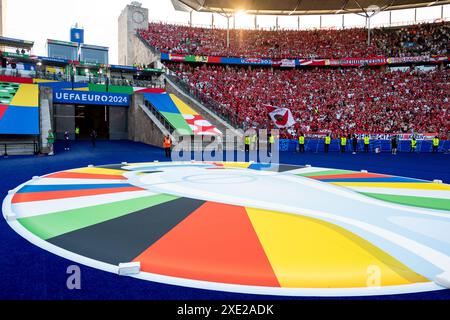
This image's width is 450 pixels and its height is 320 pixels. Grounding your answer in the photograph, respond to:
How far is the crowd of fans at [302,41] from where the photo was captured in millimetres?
42438

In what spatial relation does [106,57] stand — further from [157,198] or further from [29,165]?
[157,198]

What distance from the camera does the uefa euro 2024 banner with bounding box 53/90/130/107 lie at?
25.8 m

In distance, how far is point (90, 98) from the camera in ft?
88.5

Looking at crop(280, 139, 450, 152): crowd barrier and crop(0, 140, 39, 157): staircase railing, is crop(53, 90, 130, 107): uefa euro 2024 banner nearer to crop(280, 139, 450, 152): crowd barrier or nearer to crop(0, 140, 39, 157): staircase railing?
crop(0, 140, 39, 157): staircase railing

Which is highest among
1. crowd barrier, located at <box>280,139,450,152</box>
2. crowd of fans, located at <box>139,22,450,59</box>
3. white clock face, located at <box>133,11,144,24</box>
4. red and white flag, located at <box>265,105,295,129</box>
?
white clock face, located at <box>133,11,144,24</box>

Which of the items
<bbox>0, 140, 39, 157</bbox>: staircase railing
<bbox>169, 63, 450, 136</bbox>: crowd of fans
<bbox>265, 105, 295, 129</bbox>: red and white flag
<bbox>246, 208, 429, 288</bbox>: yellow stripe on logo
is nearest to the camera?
<bbox>246, 208, 429, 288</bbox>: yellow stripe on logo

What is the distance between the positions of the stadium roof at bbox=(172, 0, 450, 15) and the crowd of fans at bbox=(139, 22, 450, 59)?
278cm

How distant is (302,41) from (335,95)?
1452cm

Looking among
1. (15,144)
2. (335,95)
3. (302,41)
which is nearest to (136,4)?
(302,41)

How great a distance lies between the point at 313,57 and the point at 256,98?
44.8 feet

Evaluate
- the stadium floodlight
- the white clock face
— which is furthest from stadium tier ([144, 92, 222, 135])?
the stadium floodlight

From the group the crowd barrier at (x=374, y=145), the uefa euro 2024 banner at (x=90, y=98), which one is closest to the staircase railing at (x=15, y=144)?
the uefa euro 2024 banner at (x=90, y=98)

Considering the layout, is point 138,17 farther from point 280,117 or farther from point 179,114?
point 280,117
